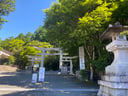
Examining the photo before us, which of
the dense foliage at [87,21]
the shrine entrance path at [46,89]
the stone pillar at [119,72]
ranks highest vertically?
the dense foliage at [87,21]

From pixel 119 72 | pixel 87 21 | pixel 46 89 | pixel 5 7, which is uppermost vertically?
pixel 5 7

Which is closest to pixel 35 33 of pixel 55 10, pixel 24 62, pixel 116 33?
pixel 24 62

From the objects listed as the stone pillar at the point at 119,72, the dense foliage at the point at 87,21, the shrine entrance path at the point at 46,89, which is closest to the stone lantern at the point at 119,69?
the stone pillar at the point at 119,72

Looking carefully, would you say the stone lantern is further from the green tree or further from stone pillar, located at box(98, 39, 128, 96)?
the green tree

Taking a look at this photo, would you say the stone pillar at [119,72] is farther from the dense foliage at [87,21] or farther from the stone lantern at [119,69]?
the dense foliage at [87,21]

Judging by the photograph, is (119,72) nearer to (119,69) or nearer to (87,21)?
(119,69)

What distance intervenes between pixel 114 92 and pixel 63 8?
7946mm

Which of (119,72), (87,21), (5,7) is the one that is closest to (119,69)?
(119,72)

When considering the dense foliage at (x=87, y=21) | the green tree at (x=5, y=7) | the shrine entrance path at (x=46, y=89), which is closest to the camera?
the shrine entrance path at (x=46, y=89)

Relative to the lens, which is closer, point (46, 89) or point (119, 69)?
point (119, 69)

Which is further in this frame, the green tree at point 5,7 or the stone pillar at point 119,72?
the green tree at point 5,7

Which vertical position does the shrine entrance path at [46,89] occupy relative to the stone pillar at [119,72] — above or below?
below

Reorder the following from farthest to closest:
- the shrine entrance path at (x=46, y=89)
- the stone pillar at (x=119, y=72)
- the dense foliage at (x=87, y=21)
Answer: the dense foliage at (x=87, y=21), the shrine entrance path at (x=46, y=89), the stone pillar at (x=119, y=72)

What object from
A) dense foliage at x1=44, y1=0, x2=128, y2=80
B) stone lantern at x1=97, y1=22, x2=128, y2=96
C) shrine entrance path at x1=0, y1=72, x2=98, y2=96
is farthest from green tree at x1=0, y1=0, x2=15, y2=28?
stone lantern at x1=97, y1=22, x2=128, y2=96
